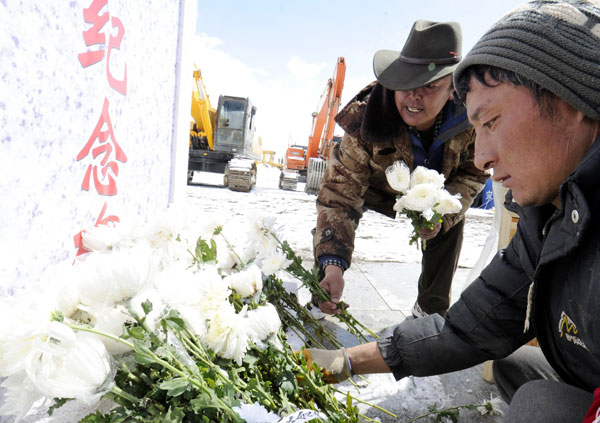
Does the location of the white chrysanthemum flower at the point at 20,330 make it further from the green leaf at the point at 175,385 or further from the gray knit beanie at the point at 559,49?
the gray knit beanie at the point at 559,49

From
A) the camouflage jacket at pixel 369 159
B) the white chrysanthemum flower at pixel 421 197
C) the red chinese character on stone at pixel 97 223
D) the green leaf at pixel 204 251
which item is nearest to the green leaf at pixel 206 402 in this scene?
the green leaf at pixel 204 251

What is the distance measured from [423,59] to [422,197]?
0.85 metres

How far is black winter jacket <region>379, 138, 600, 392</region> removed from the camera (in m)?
0.87

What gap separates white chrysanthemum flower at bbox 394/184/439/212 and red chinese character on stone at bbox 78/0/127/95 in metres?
1.28

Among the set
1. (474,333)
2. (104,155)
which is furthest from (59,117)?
(474,333)

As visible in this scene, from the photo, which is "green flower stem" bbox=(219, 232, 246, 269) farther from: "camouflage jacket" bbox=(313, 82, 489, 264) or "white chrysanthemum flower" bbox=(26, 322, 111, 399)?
"camouflage jacket" bbox=(313, 82, 489, 264)

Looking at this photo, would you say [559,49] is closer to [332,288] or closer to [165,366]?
[165,366]

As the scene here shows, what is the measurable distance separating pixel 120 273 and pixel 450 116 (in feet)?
6.99

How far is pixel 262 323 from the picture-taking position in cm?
90

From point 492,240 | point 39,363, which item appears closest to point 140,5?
point 39,363

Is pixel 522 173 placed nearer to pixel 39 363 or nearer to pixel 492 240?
pixel 39 363

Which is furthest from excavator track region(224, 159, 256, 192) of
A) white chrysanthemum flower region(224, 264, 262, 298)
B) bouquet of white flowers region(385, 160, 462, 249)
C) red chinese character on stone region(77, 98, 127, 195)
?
white chrysanthemum flower region(224, 264, 262, 298)

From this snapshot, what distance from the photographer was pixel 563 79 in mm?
875

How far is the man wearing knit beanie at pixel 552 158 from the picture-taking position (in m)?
0.87
